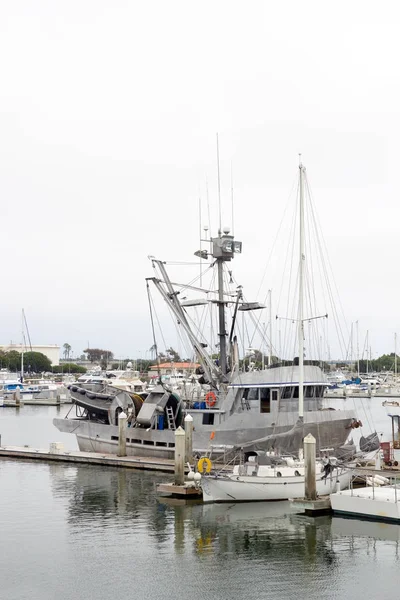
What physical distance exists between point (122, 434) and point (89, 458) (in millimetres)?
2353

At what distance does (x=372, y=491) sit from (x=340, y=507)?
4.38 ft

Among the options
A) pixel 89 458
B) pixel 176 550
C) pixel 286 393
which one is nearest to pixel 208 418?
pixel 286 393

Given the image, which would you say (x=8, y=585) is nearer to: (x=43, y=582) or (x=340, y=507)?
(x=43, y=582)

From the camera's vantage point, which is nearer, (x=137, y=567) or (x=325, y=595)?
(x=325, y=595)

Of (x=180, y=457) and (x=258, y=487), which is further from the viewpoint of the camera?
(x=180, y=457)

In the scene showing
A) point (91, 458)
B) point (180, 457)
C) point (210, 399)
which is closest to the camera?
point (180, 457)

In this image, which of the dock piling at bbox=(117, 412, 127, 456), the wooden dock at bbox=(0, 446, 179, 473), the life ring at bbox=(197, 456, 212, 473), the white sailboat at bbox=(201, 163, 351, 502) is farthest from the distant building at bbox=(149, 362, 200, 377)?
the white sailboat at bbox=(201, 163, 351, 502)

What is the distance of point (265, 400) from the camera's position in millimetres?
41156

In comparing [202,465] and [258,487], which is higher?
[202,465]

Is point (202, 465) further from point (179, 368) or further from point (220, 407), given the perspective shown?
point (179, 368)

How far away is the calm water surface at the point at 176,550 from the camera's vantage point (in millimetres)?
21734

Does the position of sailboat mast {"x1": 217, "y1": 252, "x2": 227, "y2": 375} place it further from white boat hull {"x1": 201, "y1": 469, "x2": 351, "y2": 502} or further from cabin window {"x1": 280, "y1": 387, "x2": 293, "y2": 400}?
white boat hull {"x1": 201, "y1": 469, "x2": 351, "y2": 502}

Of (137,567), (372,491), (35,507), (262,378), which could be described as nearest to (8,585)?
(137,567)

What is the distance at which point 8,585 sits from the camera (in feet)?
72.0
